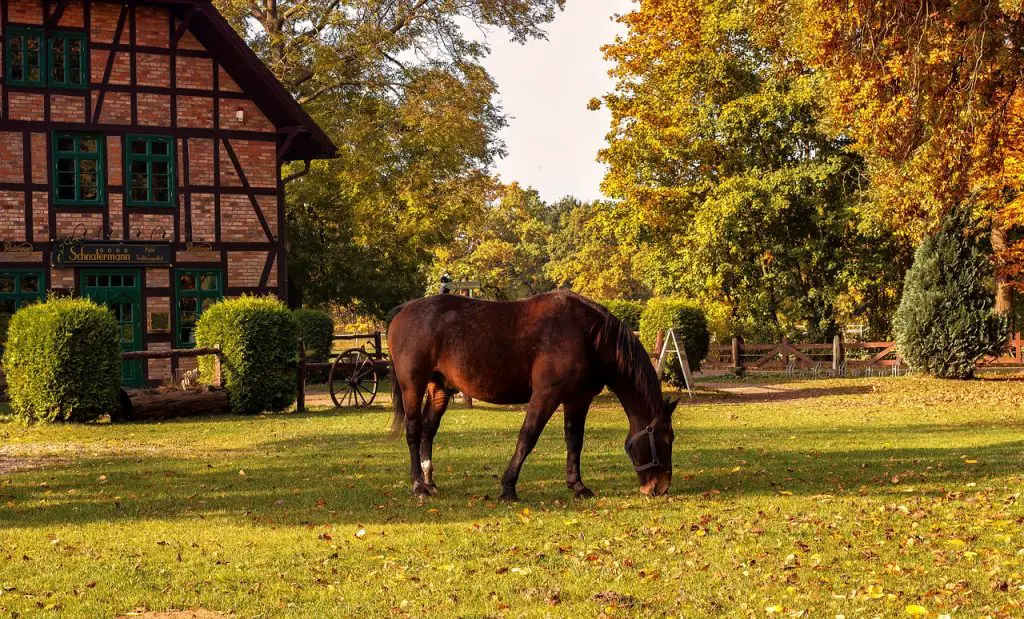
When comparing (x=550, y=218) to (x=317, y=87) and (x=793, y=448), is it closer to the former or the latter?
(x=317, y=87)

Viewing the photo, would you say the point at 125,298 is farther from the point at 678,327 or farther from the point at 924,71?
the point at 924,71

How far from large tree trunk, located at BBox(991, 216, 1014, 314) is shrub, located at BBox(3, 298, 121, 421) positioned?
24785 mm

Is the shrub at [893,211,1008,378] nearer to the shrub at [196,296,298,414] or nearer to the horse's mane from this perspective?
the shrub at [196,296,298,414]

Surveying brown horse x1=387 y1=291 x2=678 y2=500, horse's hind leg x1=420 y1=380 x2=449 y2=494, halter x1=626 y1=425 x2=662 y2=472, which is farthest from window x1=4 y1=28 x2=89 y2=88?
halter x1=626 y1=425 x2=662 y2=472

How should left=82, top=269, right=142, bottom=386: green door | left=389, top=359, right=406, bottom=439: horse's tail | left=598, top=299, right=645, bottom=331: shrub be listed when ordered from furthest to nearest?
1. left=598, top=299, right=645, bottom=331: shrub
2. left=82, top=269, right=142, bottom=386: green door
3. left=389, top=359, right=406, bottom=439: horse's tail

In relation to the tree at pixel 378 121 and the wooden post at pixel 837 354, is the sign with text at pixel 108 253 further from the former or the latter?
the wooden post at pixel 837 354

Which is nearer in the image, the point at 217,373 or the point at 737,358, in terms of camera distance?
the point at 217,373

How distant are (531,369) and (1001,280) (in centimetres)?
2813

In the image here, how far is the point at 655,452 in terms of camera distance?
9.59m

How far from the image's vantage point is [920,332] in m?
27.0

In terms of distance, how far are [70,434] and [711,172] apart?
77.8 ft

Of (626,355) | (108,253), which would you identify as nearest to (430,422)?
(626,355)

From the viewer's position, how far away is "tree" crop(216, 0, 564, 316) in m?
34.9

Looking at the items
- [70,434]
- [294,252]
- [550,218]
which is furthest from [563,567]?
[550,218]
